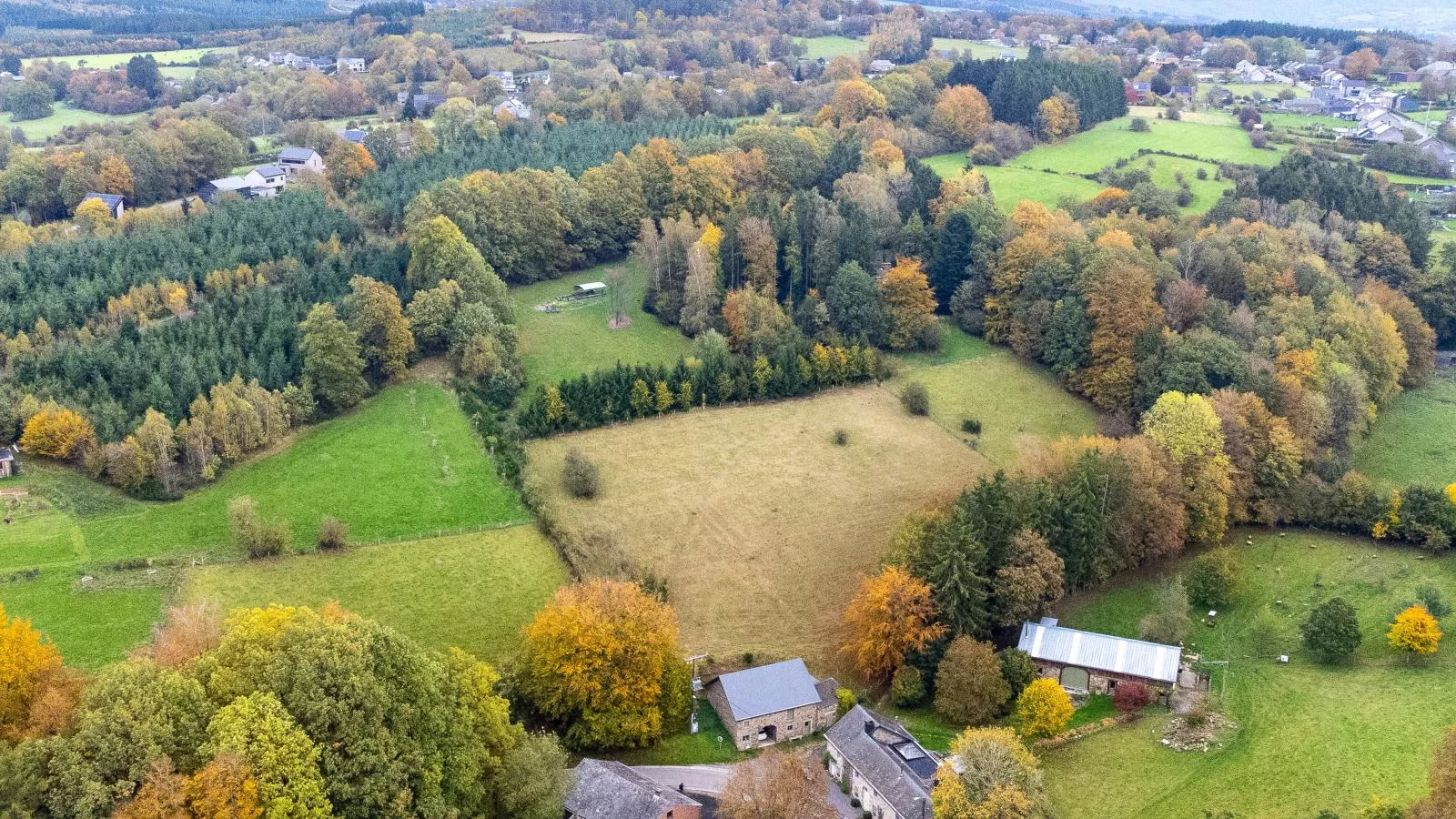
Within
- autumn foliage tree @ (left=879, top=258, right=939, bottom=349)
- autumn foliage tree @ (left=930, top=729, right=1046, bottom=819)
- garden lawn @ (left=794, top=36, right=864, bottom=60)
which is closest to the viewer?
autumn foliage tree @ (left=930, top=729, right=1046, bottom=819)

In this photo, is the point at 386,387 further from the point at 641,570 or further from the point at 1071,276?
the point at 1071,276

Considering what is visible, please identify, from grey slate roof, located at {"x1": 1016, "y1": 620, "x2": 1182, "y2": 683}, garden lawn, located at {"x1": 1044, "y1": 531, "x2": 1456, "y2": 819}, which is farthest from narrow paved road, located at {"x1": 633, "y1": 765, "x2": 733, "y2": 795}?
grey slate roof, located at {"x1": 1016, "y1": 620, "x2": 1182, "y2": 683}

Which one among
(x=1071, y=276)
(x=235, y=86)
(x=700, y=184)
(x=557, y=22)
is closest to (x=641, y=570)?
(x=1071, y=276)

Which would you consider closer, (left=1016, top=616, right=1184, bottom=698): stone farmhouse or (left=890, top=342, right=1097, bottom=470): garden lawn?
(left=1016, top=616, right=1184, bottom=698): stone farmhouse

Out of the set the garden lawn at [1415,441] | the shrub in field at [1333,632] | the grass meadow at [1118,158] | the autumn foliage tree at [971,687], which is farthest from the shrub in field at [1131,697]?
the grass meadow at [1118,158]

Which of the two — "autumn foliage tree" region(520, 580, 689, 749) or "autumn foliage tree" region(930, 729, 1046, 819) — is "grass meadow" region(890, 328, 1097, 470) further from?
"autumn foliage tree" region(520, 580, 689, 749)

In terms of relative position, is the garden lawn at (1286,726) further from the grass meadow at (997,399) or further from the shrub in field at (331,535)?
the shrub in field at (331,535)
